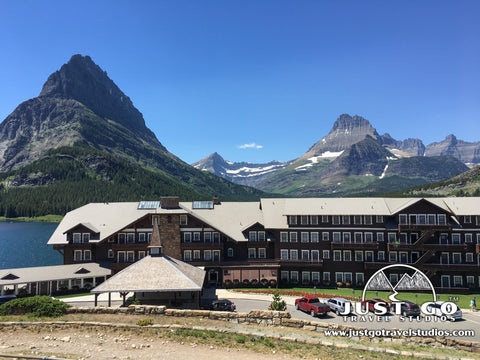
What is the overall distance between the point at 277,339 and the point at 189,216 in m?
39.3

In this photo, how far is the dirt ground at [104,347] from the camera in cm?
2361

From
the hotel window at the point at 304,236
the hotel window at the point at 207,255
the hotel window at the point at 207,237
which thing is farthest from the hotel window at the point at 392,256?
the hotel window at the point at 207,237

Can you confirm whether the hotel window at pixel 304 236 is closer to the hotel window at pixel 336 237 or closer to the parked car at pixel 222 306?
the hotel window at pixel 336 237

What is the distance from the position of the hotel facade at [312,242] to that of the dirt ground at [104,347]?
1333 inches

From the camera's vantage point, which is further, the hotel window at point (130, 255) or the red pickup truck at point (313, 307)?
the hotel window at point (130, 255)

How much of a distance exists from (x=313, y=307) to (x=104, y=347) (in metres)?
25.2

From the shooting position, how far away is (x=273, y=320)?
31516mm

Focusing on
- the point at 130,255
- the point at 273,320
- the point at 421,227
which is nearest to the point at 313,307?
the point at 273,320

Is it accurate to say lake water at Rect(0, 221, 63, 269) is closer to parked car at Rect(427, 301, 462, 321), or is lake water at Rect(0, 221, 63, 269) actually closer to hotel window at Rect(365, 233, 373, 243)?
hotel window at Rect(365, 233, 373, 243)

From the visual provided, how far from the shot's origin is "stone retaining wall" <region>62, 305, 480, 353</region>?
2934 cm

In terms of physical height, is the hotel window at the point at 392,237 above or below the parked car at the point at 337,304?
above

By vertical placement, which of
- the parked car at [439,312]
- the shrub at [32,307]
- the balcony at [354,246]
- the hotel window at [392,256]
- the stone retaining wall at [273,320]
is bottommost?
the parked car at [439,312]

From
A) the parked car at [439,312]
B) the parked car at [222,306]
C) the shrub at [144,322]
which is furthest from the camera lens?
the parked car at [222,306]

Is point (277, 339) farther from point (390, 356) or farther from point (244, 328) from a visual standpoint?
point (390, 356)
